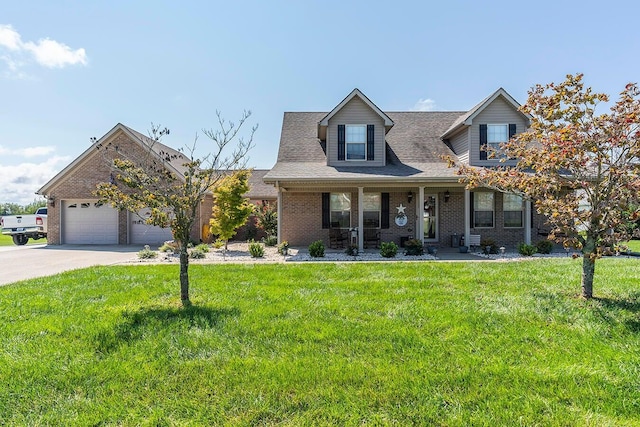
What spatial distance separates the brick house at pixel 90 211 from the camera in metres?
16.3

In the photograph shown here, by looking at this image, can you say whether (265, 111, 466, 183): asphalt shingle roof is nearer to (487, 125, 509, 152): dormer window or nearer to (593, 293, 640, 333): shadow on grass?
(487, 125, 509, 152): dormer window

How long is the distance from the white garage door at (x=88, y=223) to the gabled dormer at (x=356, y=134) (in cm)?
1176

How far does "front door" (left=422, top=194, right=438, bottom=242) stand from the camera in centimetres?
1391

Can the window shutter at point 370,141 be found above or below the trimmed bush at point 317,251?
above

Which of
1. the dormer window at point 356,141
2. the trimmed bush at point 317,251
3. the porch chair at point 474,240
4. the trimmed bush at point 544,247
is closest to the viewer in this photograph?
the trimmed bush at point 317,251

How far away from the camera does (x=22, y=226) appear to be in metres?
18.2

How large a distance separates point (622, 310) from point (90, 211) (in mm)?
20163

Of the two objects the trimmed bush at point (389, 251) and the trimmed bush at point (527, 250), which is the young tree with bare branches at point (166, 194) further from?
the trimmed bush at point (527, 250)

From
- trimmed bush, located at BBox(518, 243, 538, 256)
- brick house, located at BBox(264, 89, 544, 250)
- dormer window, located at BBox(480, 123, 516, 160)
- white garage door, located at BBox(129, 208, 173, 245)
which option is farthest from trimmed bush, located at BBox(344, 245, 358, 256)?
white garage door, located at BBox(129, 208, 173, 245)

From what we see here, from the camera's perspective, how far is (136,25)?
854 centimetres

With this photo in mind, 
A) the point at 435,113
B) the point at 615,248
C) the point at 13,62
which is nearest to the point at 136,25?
the point at 13,62

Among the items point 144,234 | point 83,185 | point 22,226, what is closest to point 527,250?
point 144,234

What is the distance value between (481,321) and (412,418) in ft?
8.27

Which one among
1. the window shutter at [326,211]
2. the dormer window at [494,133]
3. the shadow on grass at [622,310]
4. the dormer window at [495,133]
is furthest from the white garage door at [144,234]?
the shadow on grass at [622,310]
